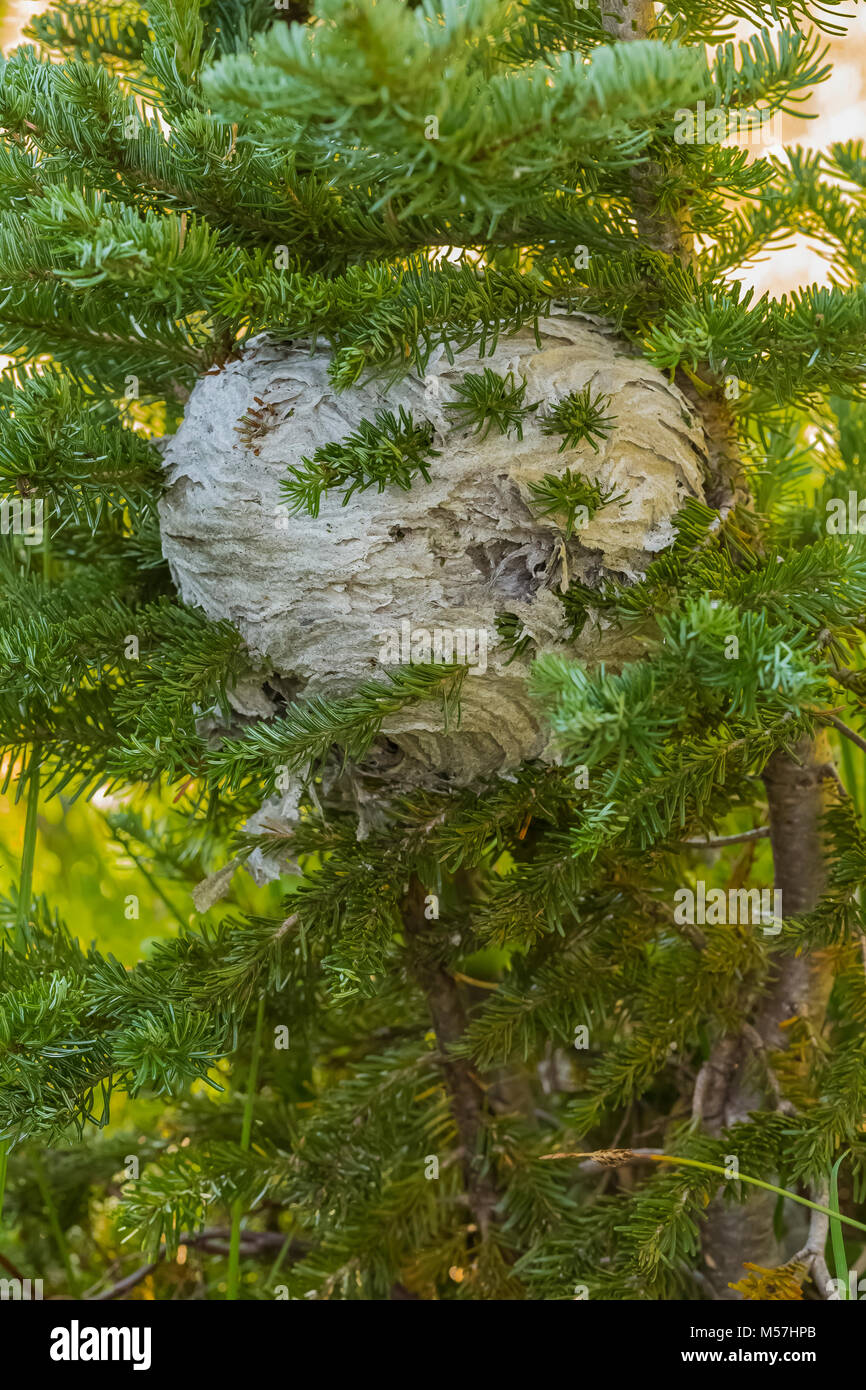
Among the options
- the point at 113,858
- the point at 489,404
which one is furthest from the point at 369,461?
the point at 113,858

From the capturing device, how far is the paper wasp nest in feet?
1.43

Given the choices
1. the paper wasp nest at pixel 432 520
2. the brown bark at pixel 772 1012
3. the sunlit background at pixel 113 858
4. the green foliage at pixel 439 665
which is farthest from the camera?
the sunlit background at pixel 113 858

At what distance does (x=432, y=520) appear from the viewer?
0.44m

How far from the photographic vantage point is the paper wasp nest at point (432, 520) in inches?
17.1

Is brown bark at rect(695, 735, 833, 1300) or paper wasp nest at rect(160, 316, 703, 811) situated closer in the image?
paper wasp nest at rect(160, 316, 703, 811)

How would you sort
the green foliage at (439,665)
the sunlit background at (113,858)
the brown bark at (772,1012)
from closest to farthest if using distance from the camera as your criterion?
the green foliage at (439,665)
the brown bark at (772,1012)
the sunlit background at (113,858)

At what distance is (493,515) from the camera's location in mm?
438

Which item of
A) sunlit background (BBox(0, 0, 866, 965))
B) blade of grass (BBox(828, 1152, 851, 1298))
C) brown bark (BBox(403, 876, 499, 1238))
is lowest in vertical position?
blade of grass (BBox(828, 1152, 851, 1298))

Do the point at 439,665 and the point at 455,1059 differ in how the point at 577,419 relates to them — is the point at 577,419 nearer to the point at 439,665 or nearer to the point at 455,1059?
the point at 439,665

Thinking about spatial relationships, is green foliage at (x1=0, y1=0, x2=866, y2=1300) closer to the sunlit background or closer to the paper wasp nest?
the paper wasp nest

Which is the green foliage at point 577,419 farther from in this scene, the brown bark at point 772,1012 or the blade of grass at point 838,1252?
the blade of grass at point 838,1252

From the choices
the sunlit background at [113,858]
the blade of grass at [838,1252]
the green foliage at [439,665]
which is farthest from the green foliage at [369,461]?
the sunlit background at [113,858]

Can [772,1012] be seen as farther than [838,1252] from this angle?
Yes

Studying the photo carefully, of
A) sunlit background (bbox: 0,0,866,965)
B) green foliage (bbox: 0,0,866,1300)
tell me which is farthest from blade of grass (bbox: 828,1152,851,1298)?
sunlit background (bbox: 0,0,866,965)
